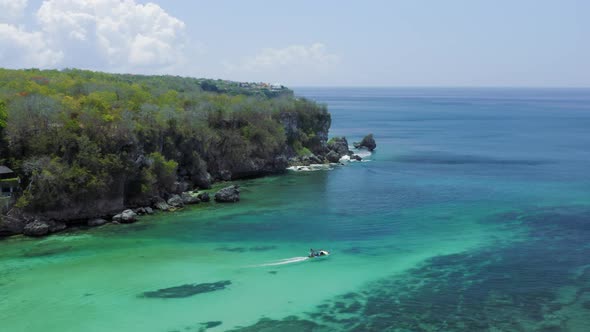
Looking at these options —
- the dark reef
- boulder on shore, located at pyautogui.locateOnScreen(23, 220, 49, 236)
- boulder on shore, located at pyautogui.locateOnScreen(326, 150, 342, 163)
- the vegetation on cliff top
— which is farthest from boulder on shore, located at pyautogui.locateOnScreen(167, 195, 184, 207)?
boulder on shore, located at pyautogui.locateOnScreen(326, 150, 342, 163)

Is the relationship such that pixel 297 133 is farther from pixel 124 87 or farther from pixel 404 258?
pixel 404 258

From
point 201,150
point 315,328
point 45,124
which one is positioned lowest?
point 315,328

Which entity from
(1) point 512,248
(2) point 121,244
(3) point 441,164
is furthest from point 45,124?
(3) point 441,164

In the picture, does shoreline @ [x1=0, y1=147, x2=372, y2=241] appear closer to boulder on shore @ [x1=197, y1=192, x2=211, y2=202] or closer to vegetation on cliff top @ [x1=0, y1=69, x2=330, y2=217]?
boulder on shore @ [x1=197, y1=192, x2=211, y2=202]

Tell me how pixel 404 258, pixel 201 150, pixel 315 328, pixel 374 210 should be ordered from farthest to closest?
pixel 201 150 < pixel 374 210 < pixel 404 258 < pixel 315 328

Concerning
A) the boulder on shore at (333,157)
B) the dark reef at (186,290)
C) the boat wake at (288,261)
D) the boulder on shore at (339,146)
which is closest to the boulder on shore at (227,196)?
the boat wake at (288,261)

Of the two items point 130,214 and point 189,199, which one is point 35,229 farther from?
point 189,199

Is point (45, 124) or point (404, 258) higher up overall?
point (45, 124)
